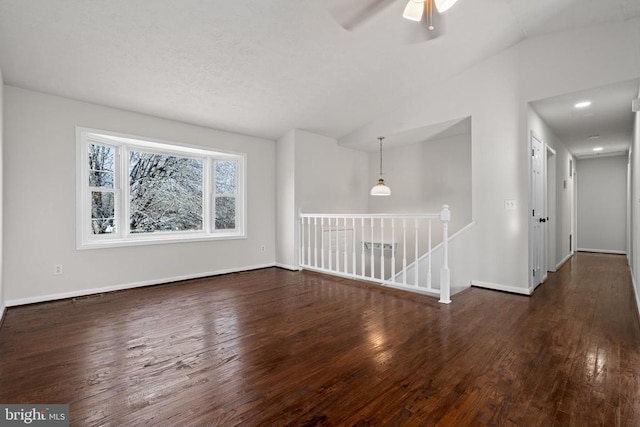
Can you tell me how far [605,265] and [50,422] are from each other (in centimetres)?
767

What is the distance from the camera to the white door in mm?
3867

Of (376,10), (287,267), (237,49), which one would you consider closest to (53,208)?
(237,49)

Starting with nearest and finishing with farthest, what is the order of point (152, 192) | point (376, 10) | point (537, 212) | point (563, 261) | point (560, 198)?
point (376, 10) → point (537, 212) → point (152, 192) → point (560, 198) → point (563, 261)

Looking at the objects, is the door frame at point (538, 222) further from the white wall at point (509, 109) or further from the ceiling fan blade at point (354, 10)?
the ceiling fan blade at point (354, 10)

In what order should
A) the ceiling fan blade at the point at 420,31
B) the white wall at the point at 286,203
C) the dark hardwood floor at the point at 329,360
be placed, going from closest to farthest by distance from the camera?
the dark hardwood floor at the point at 329,360, the ceiling fan blade at the point at 420,31, the white wall at the point at 286,203

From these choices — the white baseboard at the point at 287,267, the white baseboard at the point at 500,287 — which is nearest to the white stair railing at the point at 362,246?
the white baseboard at the point at 287,267

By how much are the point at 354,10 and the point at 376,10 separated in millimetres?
208

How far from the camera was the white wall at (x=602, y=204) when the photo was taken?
22.7ft

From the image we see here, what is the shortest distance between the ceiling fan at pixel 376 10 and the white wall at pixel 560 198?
2747mm

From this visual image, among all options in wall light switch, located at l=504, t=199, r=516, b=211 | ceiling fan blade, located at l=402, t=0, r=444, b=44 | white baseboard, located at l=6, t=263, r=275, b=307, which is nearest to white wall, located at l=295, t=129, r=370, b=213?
white baseboard, located at l=6, t=263, r=275, b=307

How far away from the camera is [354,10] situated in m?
2.63

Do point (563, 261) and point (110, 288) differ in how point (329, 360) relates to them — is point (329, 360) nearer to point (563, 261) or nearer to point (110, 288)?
point (110, 288)

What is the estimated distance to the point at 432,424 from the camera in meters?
1.43

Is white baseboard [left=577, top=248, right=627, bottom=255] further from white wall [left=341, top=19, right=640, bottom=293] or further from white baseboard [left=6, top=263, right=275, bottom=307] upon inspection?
white baseboard [left=6, top=263, right=275, bottom=307]
